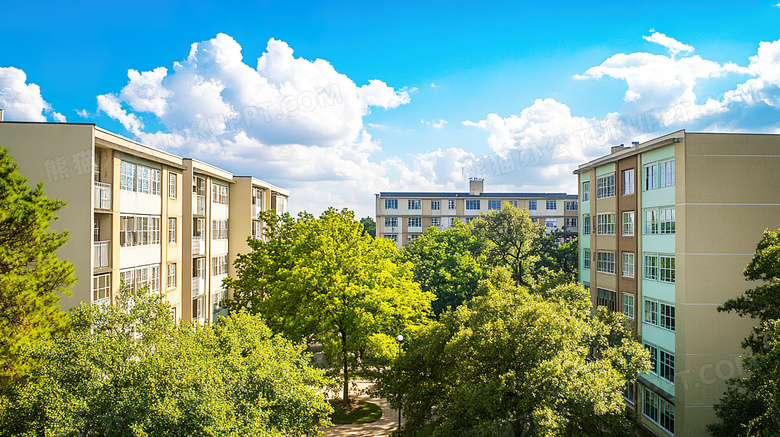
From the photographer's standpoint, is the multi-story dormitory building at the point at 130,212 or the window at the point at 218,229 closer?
the multi-story dormitory building at the point at 130,212

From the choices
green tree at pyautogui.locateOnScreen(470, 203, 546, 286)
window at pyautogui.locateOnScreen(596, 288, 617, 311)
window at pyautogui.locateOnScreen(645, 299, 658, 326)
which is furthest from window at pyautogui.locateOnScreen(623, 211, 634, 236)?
green tree at pyautogui.locateOnScreen(470, 203, 546, 286)

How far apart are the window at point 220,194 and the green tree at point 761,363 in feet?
98.7

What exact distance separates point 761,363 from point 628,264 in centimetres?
1406

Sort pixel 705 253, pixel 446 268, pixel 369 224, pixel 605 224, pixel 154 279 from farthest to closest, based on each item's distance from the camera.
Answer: pixel 369 224, pixel 446 268, pixel 605 224, pixel 154 279, pixel 705 253

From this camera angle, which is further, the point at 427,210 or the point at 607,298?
the point at 427,210

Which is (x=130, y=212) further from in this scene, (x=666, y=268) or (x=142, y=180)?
(x=666, y=268)

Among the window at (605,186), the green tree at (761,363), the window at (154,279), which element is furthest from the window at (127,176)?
the window at (605,186)

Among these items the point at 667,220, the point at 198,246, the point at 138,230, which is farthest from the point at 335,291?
the point at 667,220

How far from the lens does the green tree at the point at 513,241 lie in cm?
4316

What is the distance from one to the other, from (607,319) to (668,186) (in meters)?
7.70

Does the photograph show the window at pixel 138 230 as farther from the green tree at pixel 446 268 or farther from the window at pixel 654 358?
the window at pixel 654 358

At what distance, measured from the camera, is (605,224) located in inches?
1209

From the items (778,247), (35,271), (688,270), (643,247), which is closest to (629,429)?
(778,247)

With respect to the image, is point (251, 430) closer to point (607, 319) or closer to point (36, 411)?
point (36, 411)
